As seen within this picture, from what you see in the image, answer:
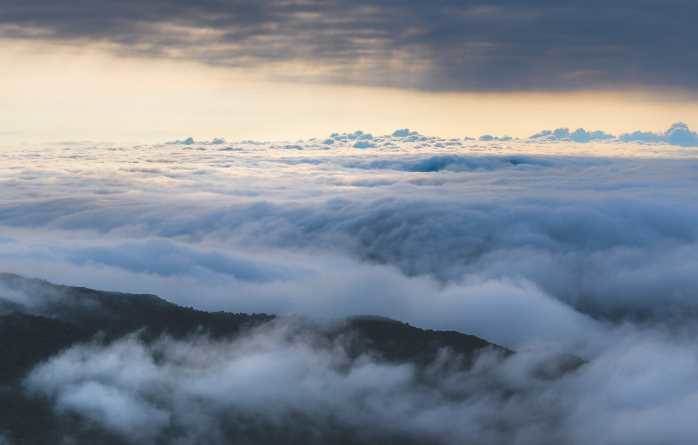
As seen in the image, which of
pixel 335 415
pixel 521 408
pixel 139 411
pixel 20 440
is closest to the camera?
pixel 20 440

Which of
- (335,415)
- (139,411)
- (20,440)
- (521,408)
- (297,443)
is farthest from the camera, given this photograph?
(521,408)

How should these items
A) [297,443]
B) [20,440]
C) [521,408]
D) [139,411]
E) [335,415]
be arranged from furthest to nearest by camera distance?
1. [521,408]
2. [335,415]
3. [139,411]
4. [297,443]
5. [20,440]

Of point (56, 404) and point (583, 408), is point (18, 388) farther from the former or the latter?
point (583, 408)

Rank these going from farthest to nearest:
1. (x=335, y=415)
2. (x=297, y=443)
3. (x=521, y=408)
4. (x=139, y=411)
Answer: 1. (x=521, y=408)
2. (x=335, y=415)
3. (x=139, y=411)
4. (x=297, y=443)

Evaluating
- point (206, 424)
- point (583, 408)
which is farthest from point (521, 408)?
point (206, 424)

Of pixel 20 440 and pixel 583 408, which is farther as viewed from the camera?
pixel 583 408

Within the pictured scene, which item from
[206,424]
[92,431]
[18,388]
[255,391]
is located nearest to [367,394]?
[255,391]

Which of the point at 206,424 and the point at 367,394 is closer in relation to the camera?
the point at 206,424

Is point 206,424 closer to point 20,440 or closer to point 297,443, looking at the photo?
point 297,443
